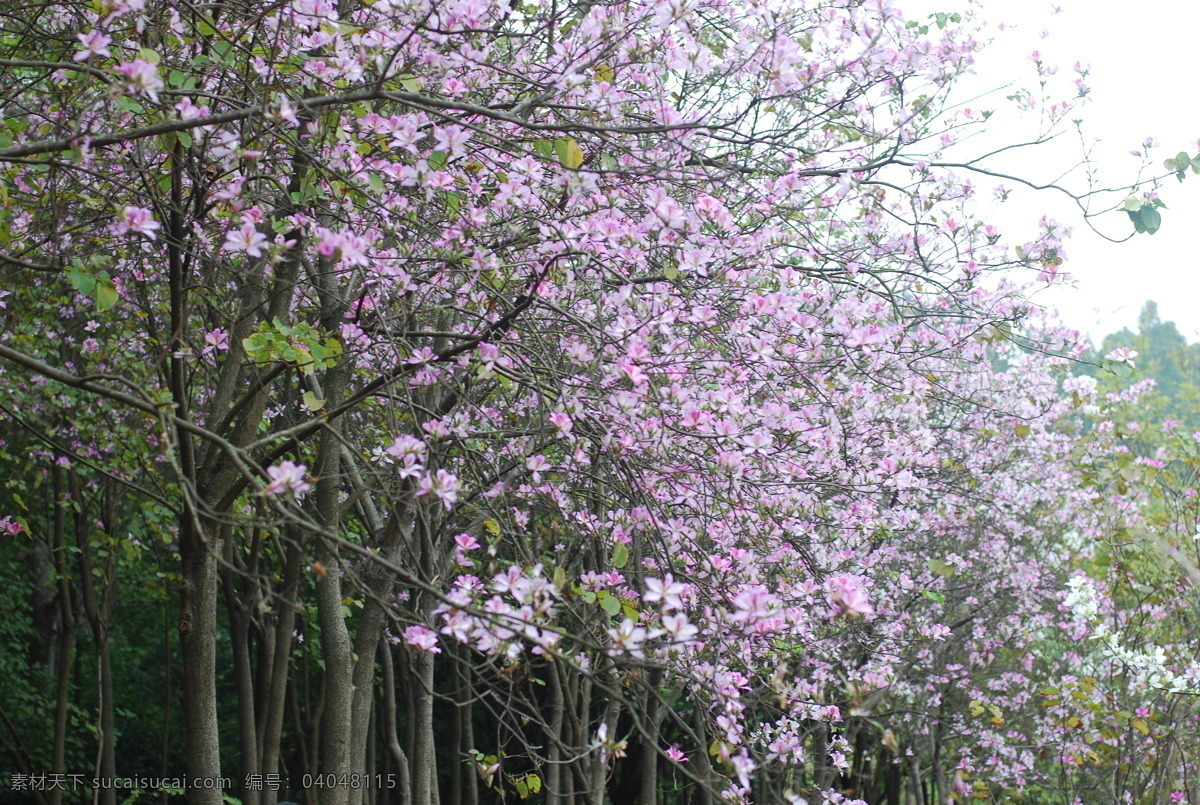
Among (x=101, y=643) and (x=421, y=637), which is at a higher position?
(x=101, y=643)

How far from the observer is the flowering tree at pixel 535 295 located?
3.44 metres

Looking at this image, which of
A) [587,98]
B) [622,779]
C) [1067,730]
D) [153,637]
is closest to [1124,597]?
[1067,730]

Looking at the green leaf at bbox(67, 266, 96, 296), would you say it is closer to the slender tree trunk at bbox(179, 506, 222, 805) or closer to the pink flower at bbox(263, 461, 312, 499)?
the pink flower at bbox(263, 461, 312, 499)

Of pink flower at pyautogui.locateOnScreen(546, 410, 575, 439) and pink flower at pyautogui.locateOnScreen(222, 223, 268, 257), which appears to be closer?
pink flower at pyautogui.locateOnScreen(222, 223, 268, 257)

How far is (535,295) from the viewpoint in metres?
3.54

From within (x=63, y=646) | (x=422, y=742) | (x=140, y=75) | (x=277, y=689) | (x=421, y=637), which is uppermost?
(x=140, y=75)

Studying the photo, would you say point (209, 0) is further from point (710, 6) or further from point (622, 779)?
point (622, 779)

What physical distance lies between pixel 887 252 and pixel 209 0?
13.2 feet

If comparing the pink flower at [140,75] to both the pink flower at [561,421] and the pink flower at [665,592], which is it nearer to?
the pink flower at [561,421]

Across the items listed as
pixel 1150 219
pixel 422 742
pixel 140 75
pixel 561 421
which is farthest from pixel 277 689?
pixel 1150 219

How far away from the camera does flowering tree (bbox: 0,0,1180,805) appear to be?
135 inches

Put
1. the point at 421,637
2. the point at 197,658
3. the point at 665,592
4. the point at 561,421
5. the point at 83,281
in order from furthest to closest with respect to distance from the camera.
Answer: the point at 197,658 < the point at 561,421 < the point at 421,637 < the point at 83,281 < the point at 665,592

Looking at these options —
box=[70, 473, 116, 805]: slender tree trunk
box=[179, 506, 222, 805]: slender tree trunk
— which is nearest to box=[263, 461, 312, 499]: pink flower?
box=[179, 506, 222, 805]: slender tree trunk

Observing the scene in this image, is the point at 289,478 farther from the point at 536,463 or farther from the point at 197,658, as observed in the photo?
the point at 197,658
